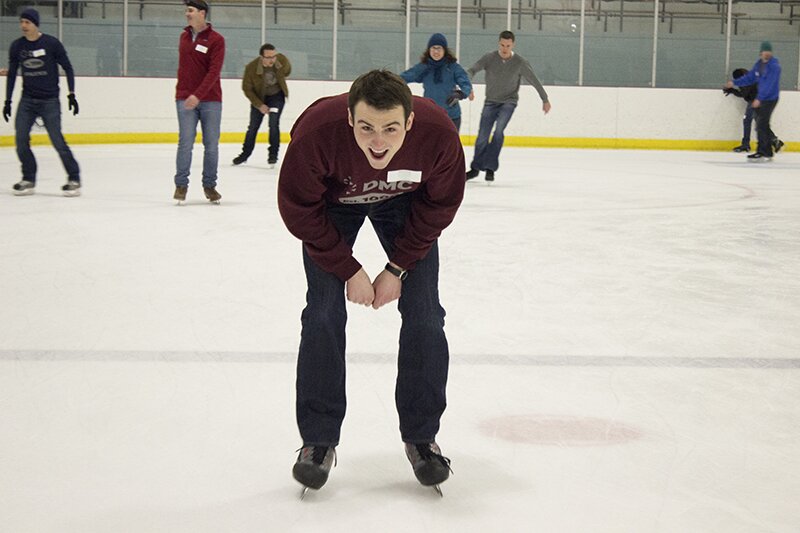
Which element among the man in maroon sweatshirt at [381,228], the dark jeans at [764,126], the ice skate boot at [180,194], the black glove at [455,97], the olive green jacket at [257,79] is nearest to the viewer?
the man in maroon sweatshirt at [381,228]

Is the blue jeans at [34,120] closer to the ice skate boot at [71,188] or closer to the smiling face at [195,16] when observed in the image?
the ice skate boot at [71,188]

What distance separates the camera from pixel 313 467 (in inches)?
86.5

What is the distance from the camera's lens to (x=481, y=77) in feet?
54.0

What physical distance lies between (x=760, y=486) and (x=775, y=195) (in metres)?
7.05

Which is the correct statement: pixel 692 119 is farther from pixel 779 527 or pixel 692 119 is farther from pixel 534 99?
pixel 779 527

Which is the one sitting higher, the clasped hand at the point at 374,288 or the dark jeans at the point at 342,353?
the clasped hand at the point at 374,288

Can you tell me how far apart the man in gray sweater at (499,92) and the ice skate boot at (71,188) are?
3612mm

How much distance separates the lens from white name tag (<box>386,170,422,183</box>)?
213 cm

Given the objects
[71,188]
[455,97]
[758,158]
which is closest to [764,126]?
[758,158]

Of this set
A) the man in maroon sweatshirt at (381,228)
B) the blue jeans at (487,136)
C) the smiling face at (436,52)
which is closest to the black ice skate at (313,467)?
the man in maroon sweatshirt at (381,228)

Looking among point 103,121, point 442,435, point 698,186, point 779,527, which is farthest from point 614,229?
point 103,121

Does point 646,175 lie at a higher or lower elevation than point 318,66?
lower

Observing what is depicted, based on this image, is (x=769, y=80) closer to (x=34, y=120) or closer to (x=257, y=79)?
(x=257, y=79)

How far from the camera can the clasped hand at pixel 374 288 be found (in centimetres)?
223
